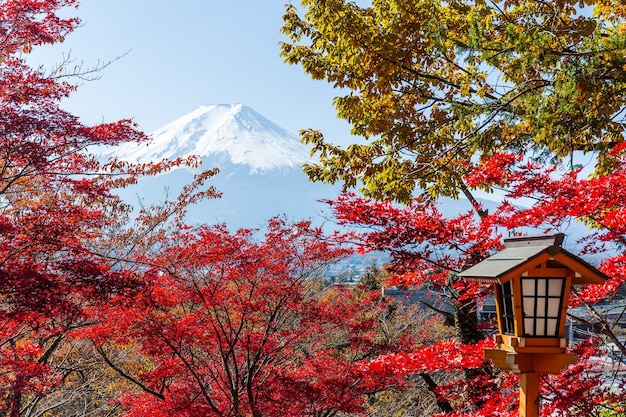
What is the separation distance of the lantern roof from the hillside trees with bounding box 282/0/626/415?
1.67 meters

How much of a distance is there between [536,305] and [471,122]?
3.62 meters

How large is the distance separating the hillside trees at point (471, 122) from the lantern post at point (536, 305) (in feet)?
5.74

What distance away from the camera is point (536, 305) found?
2605 mm

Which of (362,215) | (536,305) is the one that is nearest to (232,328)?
(362,215)

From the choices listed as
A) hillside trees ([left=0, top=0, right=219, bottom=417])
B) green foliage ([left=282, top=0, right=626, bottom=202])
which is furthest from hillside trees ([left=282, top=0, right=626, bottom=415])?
hillside trees ([left=0, top=0, right=219, bottom=417])

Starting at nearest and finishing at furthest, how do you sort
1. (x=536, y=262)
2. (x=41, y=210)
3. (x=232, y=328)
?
1. (x=536, y=262)
2. (x=41, y=210)
3. (x=232, y=328)

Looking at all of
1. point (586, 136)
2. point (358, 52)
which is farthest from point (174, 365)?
point (586, 136)

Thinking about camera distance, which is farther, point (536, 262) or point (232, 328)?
point (232, 328)

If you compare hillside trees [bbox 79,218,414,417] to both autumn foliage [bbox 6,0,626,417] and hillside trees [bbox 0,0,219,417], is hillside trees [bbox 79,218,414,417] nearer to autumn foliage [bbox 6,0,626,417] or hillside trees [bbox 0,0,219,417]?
autumn foliage [bbox 6,0,626,417]

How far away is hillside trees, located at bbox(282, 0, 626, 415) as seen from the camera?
14.0ft

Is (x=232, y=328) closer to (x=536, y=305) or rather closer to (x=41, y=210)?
(x=41, y=210)

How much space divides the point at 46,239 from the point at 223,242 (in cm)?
241

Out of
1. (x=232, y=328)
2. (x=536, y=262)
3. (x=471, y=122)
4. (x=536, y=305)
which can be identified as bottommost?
(x=536, y=305)

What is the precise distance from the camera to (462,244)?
5121mm
